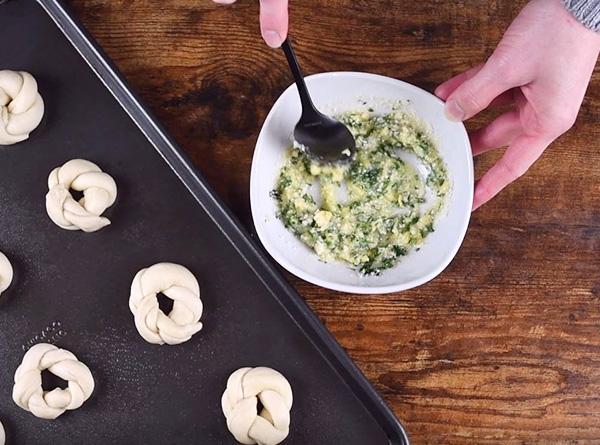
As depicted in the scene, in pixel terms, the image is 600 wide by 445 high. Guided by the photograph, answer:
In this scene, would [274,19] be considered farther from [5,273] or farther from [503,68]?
[5,273]

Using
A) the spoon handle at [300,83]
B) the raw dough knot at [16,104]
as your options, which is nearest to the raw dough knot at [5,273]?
the raw dough knot at [16,104]

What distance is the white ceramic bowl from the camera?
152 centimetres

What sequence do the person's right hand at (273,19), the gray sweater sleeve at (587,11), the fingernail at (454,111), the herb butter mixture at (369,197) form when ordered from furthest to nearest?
the herb butter mixture at (369,197), the fingernail at (454,111), the gray sweater sleeve at (587,11), the person's right hand at (273,19)

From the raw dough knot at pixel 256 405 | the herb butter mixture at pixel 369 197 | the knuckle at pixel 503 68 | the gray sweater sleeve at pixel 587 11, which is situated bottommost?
the raw dough knot at pixel 256 405

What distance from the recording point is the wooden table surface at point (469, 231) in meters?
1.66

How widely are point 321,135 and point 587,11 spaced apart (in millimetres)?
517

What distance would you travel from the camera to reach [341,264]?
1.58 metres

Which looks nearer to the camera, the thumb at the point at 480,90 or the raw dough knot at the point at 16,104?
the thumb at the point at 480,90

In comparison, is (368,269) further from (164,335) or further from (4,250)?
(4,250)

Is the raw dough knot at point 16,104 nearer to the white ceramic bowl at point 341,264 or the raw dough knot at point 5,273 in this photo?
the raw dough knot at point 5,273

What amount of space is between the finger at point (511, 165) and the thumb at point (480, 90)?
11cm

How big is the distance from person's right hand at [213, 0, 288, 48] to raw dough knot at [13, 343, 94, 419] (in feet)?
2.41

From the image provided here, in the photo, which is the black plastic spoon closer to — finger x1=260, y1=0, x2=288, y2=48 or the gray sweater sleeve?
finger x1=260, y1=0, x2=288, y2=48

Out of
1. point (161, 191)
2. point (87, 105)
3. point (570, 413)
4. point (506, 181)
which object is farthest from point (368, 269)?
point (87, 105)
